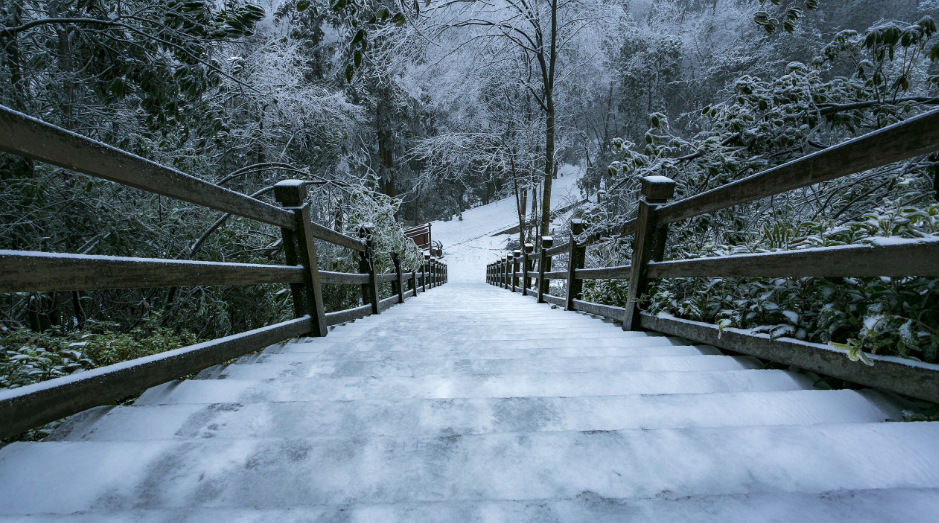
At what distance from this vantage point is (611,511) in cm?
99

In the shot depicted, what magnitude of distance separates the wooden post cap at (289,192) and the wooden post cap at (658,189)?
7.74 feet

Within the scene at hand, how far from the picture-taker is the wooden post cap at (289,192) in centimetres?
282

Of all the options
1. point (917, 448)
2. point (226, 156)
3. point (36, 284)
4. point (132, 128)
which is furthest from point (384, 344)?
point (226, 156)

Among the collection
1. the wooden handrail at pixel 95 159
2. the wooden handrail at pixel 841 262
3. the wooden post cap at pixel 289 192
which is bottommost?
the wooden handrail at pixel 841 262

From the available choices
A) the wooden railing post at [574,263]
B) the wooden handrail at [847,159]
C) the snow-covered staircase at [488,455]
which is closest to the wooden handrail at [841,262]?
the wooden handrail at [847,159]

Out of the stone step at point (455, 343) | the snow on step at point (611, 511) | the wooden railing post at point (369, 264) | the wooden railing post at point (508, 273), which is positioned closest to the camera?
the snow on step at point (611, 511)

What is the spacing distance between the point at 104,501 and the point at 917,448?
2.01 meters

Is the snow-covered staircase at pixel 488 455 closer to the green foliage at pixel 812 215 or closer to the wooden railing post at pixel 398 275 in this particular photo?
the green foliage at pixel 812 215

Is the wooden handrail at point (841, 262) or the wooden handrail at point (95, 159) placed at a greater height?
the wooden handrail at point (95, 159)

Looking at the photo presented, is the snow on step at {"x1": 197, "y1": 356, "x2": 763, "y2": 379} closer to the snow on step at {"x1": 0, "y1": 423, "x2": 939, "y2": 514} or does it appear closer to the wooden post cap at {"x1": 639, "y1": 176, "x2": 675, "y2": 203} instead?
the snow on step at {"x1": 0, "y1": 423, "x2": 939, "y2": 514}

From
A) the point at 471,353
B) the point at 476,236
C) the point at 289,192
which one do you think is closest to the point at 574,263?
the point at 471,353

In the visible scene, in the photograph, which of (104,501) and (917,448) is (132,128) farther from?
(917,448)

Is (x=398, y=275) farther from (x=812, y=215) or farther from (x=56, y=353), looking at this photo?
(x=812, y=215)

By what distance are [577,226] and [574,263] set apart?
0.44 metres
